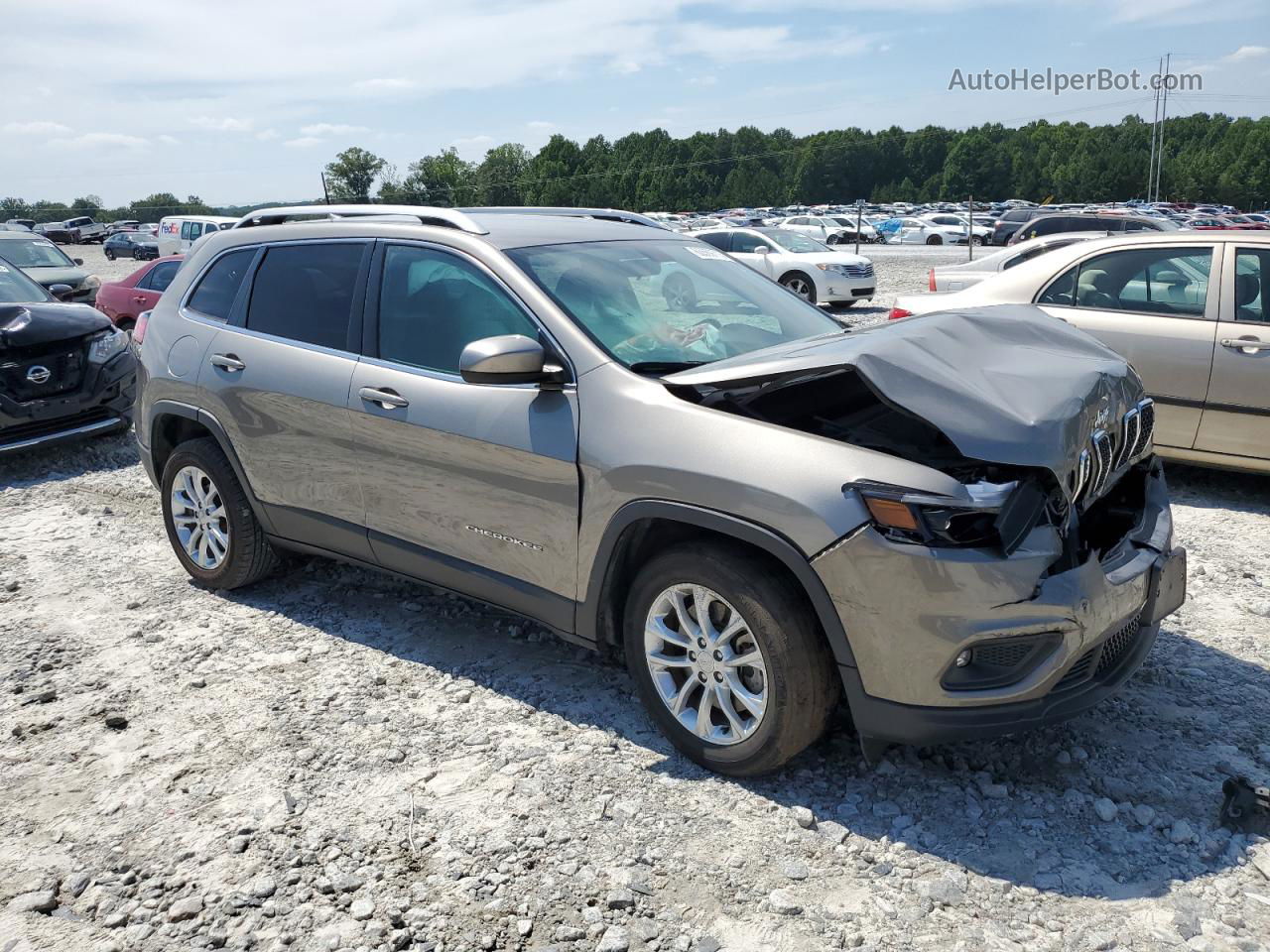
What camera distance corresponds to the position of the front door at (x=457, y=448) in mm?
3621

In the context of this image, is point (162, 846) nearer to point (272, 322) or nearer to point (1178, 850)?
point (272, 322)

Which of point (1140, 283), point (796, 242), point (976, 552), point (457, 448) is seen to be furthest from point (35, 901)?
point (796, 242)

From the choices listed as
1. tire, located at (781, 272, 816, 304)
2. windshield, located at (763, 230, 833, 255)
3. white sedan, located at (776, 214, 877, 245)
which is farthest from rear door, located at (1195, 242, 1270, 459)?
white sedan, located at (776, 214, 877, 245)

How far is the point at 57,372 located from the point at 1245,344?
8393mm

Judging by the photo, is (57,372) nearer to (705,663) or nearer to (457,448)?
(457,448)

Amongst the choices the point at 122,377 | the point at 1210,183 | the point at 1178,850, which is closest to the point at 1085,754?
the point at 1178,850

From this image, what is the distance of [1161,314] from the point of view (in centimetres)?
635

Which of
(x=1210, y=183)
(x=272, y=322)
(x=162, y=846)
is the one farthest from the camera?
(x=1210, y=183)

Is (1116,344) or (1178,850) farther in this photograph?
(1116,344)

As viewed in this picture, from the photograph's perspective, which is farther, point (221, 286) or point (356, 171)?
point (356, 171)

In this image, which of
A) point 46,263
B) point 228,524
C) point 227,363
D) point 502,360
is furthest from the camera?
point 46,263

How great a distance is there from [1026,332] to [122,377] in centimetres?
753

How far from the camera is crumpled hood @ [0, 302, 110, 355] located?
25.8 ft

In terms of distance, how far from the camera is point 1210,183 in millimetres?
107438
